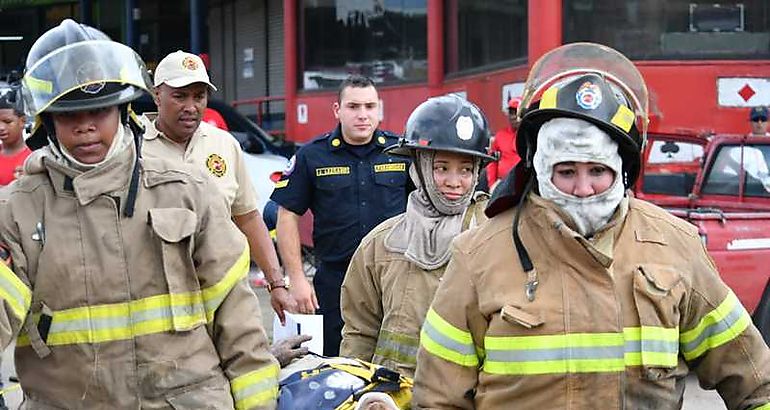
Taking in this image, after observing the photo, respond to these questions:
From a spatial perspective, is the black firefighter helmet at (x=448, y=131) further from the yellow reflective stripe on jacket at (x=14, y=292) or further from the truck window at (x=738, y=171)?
the truck window at (x=738, y=171)

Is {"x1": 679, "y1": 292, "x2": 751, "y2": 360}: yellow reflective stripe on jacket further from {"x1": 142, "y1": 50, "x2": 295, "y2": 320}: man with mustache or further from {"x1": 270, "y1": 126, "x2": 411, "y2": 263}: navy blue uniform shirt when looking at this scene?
{"x1": 270, "y1": 126, "x2": 411, "y2": 263}: navy blue uniform shirt

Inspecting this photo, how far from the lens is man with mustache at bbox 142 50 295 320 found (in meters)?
5.56

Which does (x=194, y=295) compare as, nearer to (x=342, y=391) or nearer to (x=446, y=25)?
(x=342, y=391)

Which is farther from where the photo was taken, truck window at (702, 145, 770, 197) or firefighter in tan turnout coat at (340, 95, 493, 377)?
truck window at (702, 145, 770, 197)

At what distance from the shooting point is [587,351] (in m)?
2.89

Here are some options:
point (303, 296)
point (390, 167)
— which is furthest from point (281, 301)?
point (390, 167)

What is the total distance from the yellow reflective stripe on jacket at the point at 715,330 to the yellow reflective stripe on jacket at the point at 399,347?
3.81ft

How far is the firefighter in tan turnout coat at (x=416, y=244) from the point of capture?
4.07 m

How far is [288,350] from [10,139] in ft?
14.6

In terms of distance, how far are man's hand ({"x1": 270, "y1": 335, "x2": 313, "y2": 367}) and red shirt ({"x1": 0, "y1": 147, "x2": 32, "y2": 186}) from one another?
4.01 m

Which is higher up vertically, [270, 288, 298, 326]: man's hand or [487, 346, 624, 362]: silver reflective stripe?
[487, 346, 624, 362]: silver reflective stripe

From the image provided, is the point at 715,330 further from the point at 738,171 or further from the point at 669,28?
the point at 669,28

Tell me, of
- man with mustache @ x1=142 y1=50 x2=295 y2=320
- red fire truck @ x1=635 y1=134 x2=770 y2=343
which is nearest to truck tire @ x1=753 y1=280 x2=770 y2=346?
red fire truck @ x1=635 y1=134 x2=770 y2=343

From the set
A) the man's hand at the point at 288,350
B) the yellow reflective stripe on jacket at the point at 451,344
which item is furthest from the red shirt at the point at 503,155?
the yellow reflective stripe on jacket at the point at 451,344
